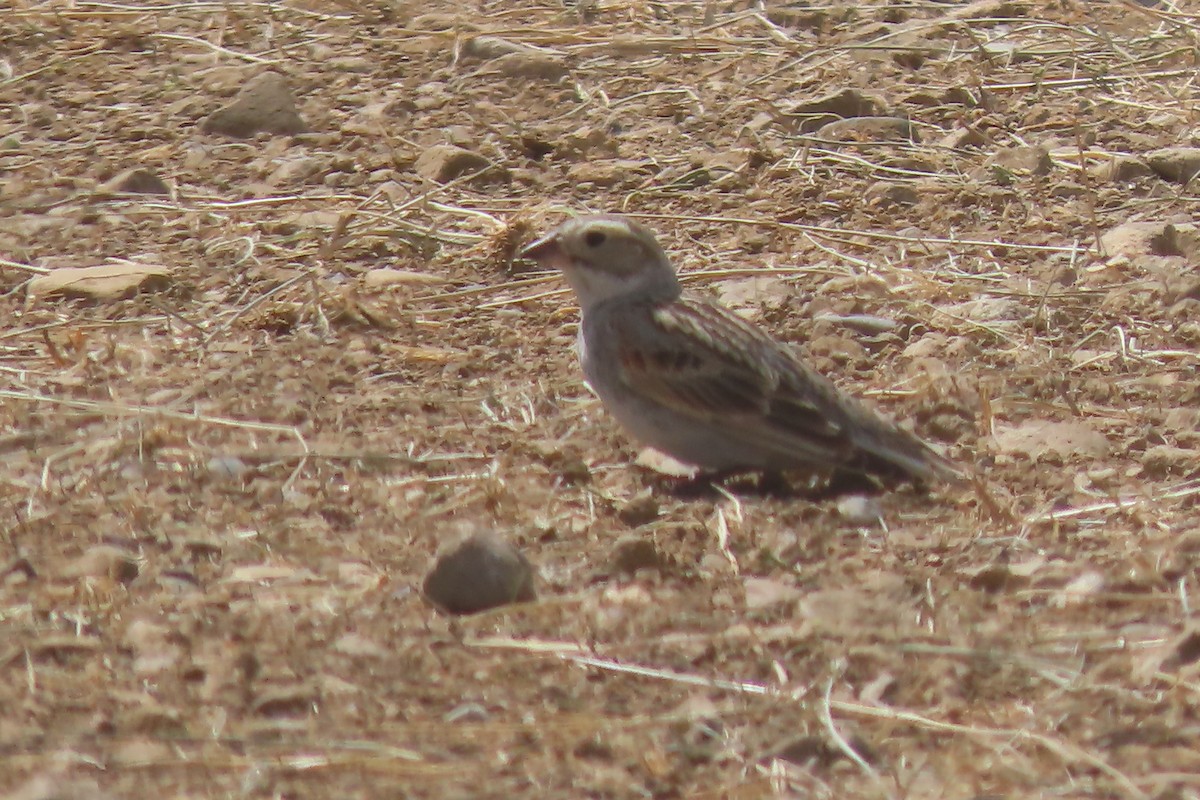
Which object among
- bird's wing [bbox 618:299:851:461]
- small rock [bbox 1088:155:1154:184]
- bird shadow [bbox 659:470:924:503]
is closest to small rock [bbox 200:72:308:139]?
bird's wing [bbox 618:299:851:461]

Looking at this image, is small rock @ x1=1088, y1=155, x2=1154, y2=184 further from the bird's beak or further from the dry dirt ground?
the bird's beak

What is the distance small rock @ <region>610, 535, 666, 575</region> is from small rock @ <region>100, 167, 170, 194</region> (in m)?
3.71

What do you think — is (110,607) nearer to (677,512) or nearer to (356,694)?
(356,694)

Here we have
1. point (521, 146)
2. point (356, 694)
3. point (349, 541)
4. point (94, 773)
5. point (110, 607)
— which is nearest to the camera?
point (94, 773)

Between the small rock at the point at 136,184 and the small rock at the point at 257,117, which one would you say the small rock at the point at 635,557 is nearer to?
the small rock at the point at 136,184

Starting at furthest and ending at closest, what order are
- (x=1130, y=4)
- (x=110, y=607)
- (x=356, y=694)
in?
(x=1130, y=4)
(x=110, y=607)
(x=356, y=694)

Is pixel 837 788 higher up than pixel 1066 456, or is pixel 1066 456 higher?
pixel 837 788

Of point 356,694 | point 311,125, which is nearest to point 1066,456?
point 356,694

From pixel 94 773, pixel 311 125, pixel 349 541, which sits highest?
pixel 94 773

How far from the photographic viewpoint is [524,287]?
22.2 feet

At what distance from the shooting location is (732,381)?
5.30 m

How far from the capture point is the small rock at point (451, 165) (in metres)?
7.65

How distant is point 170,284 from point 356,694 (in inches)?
125

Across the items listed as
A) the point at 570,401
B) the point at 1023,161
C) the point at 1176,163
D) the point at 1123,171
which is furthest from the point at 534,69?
the point at 570,401
